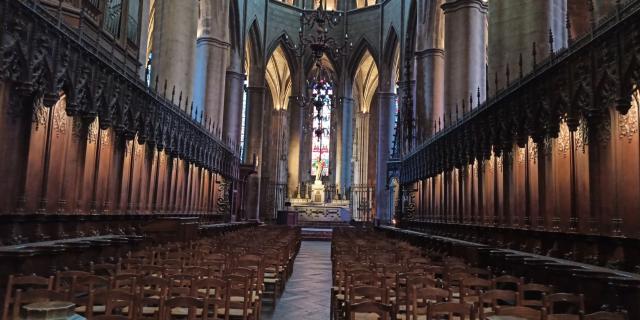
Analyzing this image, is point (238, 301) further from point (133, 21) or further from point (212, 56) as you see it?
point (212, 56)

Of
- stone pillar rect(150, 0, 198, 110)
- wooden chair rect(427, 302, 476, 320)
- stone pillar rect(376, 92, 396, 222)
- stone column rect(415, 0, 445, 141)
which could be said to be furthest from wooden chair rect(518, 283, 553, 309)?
stone pillar rect(376, 92, 396, 222)

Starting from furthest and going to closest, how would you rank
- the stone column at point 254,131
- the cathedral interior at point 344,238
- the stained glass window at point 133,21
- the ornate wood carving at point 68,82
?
the stone column at point 254,131, the stained glass window at point 133,21, the ornate wood carving at point 68,82, the cathedral interior at point 344,238

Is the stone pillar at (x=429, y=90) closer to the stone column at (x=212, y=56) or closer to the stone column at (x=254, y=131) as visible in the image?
the stone column at (x=212, y=56)

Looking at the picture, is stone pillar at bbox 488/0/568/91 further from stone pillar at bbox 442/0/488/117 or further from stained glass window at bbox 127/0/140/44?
stained glass window at bbox 127/0/140/44

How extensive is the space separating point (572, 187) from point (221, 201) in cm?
2174

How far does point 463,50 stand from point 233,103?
62.8ft

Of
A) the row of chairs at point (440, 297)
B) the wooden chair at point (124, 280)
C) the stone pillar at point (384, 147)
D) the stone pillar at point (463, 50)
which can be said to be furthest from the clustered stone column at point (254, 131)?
the wooden chair at point (124, 280)

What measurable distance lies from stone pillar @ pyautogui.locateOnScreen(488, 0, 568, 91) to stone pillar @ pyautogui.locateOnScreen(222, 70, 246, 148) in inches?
919

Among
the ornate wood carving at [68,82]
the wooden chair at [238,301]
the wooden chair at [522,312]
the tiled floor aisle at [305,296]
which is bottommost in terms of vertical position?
the tiled floor aisle at [305,296]

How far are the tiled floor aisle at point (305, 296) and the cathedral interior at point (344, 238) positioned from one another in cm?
9

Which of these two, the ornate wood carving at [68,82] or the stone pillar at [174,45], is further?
the stone pillar at [174,45]

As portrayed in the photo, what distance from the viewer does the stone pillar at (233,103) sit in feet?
122

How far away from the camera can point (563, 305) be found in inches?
257

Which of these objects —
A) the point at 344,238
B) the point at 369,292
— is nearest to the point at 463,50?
the point at 344,238
